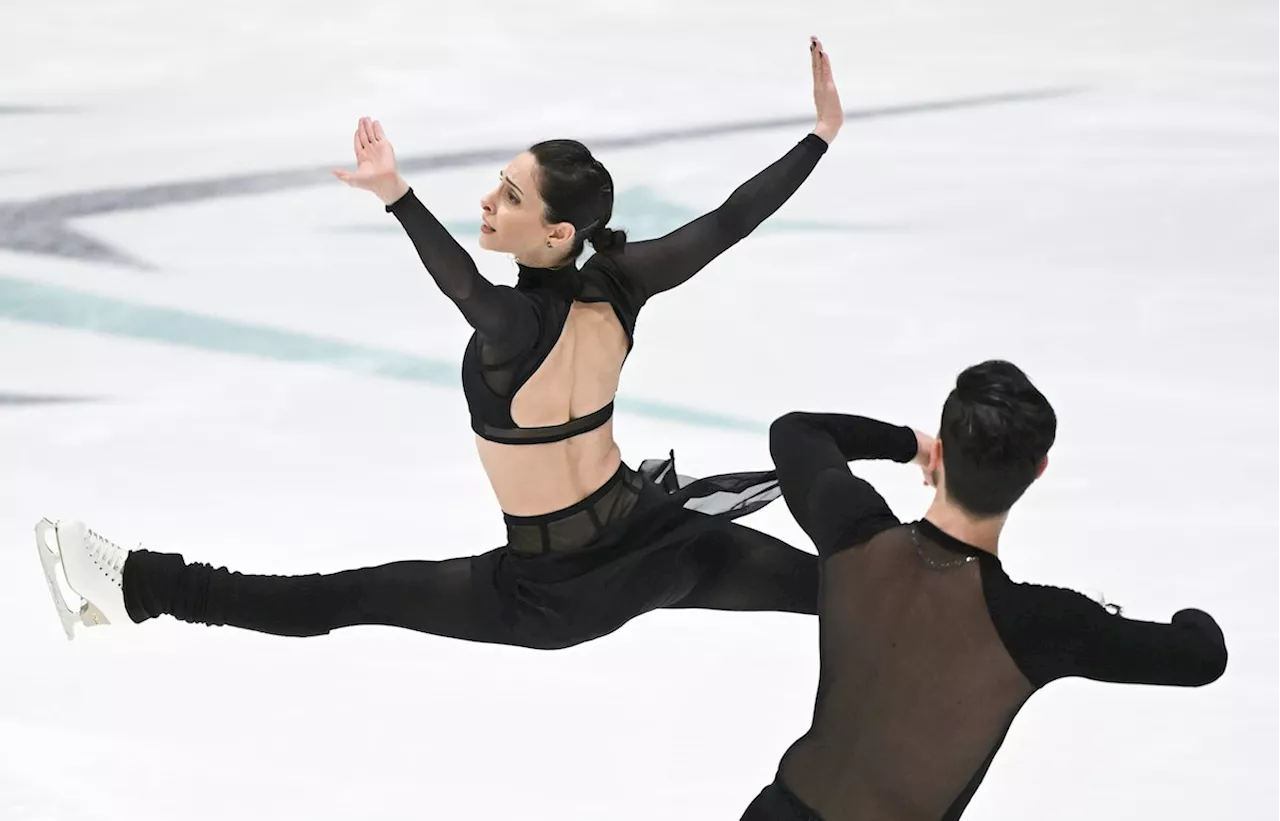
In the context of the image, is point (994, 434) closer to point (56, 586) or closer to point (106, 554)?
point (106, 554)

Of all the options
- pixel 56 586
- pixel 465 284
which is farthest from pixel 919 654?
pixel 56 586

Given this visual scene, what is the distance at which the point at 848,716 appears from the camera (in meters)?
2.18

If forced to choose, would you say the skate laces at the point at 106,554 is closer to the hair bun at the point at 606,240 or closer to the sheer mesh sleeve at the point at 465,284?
the sheer mesh sleeve at the point at 465,284

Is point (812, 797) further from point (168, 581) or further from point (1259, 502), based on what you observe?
point (1259, 502)

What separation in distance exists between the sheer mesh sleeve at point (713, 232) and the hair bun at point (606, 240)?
18mm

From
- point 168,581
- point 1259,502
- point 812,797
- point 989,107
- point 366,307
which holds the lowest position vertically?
point 812,797

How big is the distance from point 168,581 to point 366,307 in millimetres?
2282

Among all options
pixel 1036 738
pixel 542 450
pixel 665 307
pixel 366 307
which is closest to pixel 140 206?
pixel 366 307

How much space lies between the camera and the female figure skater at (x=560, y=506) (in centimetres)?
282

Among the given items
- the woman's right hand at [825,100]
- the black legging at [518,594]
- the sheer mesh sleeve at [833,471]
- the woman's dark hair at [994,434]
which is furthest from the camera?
the woman's right hand at [825,100]

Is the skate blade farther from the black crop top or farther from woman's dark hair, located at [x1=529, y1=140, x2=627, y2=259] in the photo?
woman's dark hair, located at [x1=529, y1=140, x2=627, y2=259]

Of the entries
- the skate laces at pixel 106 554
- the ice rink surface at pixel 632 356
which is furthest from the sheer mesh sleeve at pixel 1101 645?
the skate laces at pixel 106 554

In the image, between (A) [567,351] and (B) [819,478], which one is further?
(A) [567,351]

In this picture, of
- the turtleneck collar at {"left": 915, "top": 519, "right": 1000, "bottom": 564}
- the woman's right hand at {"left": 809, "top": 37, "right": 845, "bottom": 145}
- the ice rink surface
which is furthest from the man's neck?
the woman's right hand at {"left": 809, "top": 37, "right": 845, "bottom": 145}
